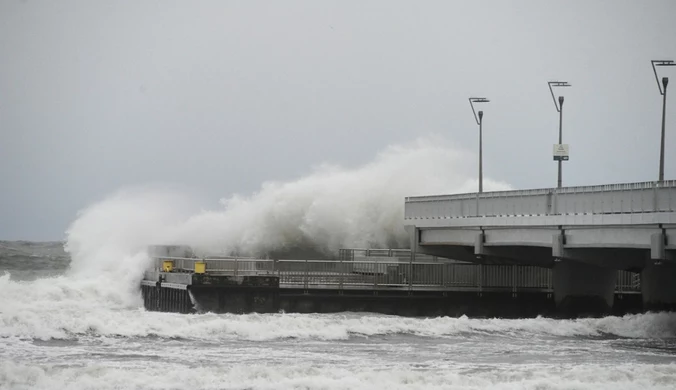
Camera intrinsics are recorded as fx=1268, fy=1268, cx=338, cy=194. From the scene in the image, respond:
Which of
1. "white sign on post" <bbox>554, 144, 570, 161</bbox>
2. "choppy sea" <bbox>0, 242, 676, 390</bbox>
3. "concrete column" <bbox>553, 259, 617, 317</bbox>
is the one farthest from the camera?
"white sign on post" <bbox>554, 144, 570, 161</bbox>

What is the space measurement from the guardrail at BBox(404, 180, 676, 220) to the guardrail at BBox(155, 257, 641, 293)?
8.71 ft

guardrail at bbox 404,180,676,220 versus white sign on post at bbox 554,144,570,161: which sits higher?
white sign on post at bbox 554,144,570,161

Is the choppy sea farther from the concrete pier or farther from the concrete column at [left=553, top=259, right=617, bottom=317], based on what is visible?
the concrete column at [left=553, top=259, right=617, bottom=317]

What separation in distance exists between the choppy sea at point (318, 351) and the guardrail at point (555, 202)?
4.38m

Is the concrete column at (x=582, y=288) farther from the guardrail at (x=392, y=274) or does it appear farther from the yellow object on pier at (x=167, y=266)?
the yellow object on pier at (x=167, y=266)

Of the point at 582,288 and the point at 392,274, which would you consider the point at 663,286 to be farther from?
the point at 392,274

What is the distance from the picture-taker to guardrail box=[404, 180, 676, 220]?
41062 mm

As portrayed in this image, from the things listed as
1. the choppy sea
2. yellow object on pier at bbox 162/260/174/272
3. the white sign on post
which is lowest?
the choppy sea

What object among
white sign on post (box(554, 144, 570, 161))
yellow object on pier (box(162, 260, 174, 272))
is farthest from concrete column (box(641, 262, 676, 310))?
yellow object on pier (box(162, 260, 174, 272))

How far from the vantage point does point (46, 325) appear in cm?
3631

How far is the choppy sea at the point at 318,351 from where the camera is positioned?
2925 cm

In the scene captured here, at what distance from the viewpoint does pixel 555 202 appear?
46.5 m

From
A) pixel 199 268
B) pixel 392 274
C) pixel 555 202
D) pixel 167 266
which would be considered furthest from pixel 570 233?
pixel 167 266

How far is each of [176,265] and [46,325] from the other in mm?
13051
